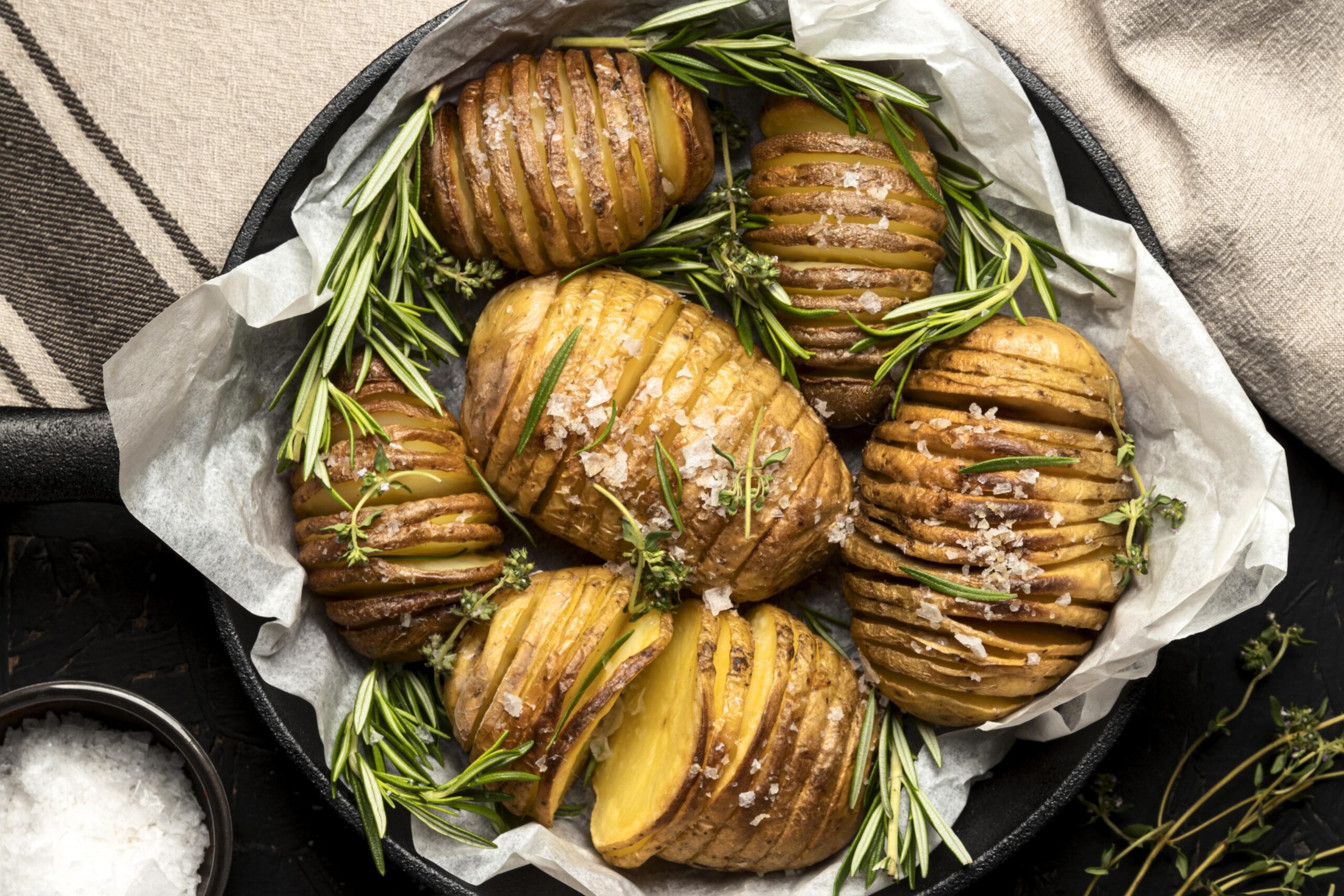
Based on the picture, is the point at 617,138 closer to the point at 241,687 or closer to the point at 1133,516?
the point at 1133,516

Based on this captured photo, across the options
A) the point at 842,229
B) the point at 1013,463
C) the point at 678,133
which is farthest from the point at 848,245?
the point at 1013,463

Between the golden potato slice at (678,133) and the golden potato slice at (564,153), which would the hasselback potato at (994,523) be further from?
the golden potato slice at (564,153)

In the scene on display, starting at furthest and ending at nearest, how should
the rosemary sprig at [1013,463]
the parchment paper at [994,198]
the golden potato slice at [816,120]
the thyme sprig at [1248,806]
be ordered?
the thyme sprig at [1248,806], the golden potato slice at [816,120], the parchment paper at [994,198], the rosemary sprig at [1013,463]

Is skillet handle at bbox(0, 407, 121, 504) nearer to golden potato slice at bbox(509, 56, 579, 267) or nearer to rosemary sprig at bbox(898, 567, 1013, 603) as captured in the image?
golden potato slice at bbox(509, 56, 579, 267)

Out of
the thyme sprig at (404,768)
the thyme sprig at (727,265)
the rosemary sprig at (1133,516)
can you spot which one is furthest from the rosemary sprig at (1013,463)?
the thyme sprig at (404,768)

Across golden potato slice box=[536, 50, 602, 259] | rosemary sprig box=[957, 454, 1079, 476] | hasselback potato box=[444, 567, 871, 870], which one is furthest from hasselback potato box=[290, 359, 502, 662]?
rosemary sprig box=[957, 454, 1079, 476]

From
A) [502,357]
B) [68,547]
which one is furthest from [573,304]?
[68,547]

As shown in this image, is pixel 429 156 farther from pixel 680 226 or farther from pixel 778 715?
pixel 778 715

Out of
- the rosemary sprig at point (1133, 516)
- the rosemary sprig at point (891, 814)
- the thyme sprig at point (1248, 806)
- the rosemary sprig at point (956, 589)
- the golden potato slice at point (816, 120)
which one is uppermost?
the golden potato slice at point (816, 120)
